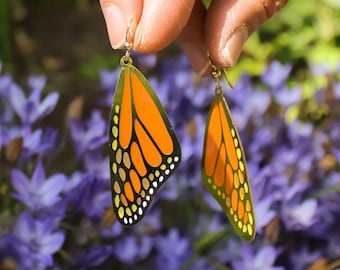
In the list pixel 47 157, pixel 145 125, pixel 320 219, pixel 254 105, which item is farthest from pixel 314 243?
pixel 145 125

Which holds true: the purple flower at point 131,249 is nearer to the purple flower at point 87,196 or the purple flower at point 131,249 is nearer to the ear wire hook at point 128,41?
the purple flower at point 87,196

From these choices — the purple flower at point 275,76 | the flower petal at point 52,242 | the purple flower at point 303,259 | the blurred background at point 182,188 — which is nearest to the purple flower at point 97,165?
the blurred background at point 182,188

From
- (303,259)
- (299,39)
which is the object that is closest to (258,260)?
(303,259)

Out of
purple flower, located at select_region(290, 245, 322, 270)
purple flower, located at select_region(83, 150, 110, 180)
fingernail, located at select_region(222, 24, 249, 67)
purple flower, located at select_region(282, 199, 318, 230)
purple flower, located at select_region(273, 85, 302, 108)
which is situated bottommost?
purple flower, located at select_region(290, 245, 322, 270)

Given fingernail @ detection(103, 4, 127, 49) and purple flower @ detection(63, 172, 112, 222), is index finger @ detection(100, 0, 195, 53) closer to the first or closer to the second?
fingernail @ detection(103, 4, 127, 49)

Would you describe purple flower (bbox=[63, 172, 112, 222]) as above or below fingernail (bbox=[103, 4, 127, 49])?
below

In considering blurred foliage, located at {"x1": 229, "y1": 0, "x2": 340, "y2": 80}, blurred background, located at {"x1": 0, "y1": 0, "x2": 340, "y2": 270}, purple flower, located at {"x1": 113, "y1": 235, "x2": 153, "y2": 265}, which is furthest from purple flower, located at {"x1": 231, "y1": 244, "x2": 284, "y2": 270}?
blurred foliage, located at {"x1": 229, "y1": 0, "x2": 340, "y2": 80}

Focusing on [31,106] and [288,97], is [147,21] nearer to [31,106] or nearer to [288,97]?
[31,106]
